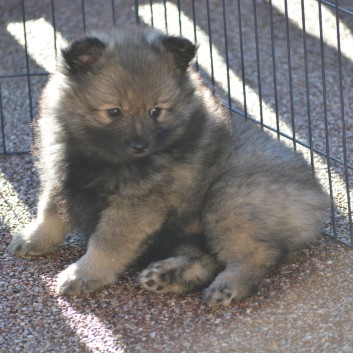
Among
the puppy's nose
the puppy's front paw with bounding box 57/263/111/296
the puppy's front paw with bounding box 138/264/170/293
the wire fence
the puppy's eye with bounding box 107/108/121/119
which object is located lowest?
the puppy's front paw with bounding box 57/263/111/296

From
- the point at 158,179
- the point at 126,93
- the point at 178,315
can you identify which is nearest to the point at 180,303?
the point at 178,315

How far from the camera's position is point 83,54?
461 cm

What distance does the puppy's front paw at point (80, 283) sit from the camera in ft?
15.4

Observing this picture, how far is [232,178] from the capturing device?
4875mm

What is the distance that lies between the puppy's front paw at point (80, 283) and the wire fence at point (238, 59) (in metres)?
1.94

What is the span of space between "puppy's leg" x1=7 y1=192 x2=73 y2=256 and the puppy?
0.11m

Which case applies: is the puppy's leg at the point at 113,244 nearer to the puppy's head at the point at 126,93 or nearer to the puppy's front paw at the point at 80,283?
the puppy's front paw at the point at 80,283

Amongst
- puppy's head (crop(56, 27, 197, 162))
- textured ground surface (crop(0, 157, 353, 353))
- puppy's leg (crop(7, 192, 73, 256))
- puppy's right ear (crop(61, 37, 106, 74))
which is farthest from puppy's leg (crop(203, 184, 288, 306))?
puppy's right ear (crop(61, 37, 106, 74))

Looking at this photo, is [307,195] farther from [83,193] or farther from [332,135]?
[332,135]

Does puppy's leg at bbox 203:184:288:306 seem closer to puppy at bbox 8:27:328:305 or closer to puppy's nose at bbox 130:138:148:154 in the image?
puppy at bbox 8:27:328:305

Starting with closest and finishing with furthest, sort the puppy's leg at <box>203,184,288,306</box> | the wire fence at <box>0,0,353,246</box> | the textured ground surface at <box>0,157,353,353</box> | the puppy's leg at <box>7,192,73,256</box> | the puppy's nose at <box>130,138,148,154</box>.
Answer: the textured ground surface at <box>0,157,353,353</box> < the puppy's nose at <box>130,138,148,154</box> < the puppy's leg at <box>203,184,288,306</box> < the puppy's leg at <box>7,192,73,256</box> < the wire fence at <box>0,0,353,246</box>

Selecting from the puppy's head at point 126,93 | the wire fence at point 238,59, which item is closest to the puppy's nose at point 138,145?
the puppy's head at point 126,93

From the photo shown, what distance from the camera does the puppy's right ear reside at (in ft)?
15.0

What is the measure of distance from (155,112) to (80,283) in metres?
0.95
